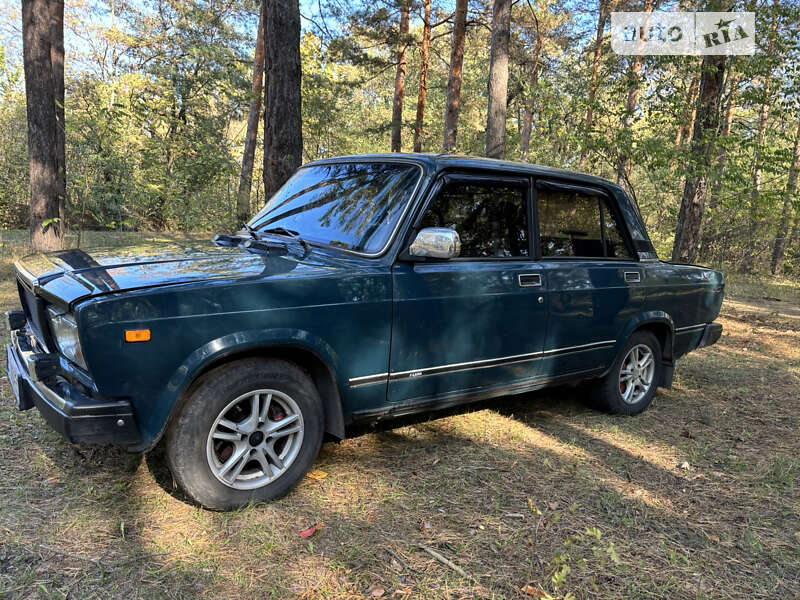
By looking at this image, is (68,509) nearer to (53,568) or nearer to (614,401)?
(53,568)

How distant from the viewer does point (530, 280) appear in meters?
3.59

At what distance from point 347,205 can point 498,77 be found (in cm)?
737

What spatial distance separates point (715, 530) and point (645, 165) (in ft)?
28.6

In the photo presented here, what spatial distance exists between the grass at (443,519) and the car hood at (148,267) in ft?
3.73

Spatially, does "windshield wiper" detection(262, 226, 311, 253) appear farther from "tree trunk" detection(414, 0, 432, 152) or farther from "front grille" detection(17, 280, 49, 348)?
"tree trunk" detection(414, 0, 432, 152)

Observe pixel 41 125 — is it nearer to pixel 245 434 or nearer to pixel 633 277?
pixel 245 434

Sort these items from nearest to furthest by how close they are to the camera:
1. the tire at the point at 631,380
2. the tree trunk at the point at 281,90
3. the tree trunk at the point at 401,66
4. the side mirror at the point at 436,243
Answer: the side mirror at the point at 436,243
the tire at the point at 631,380
the tree trunk at the point at 281,90
the tree trunk at the point at 401,66

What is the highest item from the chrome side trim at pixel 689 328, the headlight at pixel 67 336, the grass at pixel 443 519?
the headlight at pixel 67 336

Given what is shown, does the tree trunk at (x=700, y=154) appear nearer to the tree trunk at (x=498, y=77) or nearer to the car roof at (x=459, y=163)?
the tree trunk at (x=498, y=77)

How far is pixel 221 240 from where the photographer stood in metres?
3.64

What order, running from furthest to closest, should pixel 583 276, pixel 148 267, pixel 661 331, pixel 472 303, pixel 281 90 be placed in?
pixel 281 90 → pixel 661 331 → pixel 583 276 → pixel 472 303 → pixel 148 267

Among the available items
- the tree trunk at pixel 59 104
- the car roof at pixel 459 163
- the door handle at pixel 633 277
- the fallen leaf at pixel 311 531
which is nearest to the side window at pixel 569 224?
the car roof at pixel 459 163

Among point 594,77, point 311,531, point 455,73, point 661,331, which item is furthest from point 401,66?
point 311,531

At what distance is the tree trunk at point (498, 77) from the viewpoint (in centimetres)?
949
